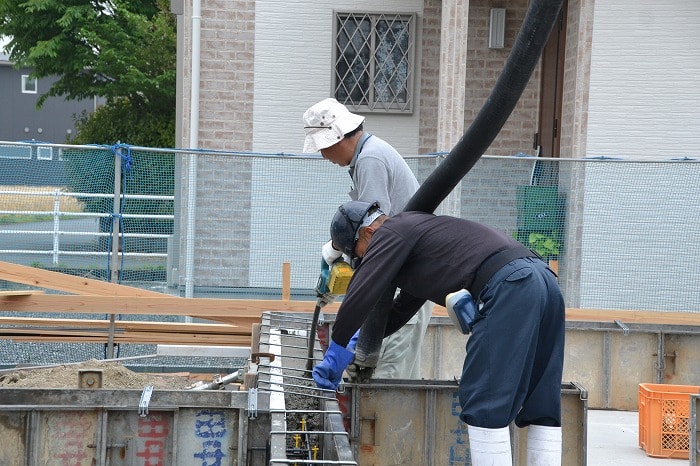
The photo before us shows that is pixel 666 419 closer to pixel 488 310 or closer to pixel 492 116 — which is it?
pixel 488 310

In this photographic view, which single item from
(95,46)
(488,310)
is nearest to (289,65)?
(488,310)

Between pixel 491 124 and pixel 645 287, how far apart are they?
26.4ft

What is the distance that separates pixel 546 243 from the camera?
11977 mm

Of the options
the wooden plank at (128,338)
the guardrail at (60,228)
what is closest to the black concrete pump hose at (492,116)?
the wooden plank at (128,338)

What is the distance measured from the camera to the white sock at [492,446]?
4.43 metres

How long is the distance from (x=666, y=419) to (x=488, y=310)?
3.95 metres

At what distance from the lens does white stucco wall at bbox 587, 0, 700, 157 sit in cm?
1356

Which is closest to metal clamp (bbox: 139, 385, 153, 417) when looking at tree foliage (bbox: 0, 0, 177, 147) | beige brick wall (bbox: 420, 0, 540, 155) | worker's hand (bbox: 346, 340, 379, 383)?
worker's hand (bbox: 346, 340, 379, 383)

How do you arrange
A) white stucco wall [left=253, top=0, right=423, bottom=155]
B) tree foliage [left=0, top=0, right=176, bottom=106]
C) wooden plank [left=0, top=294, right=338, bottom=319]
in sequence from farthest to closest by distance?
tree foliage [left=0, top=0, right=176, bottom=106] → white stucco wall [left=253, top=0, right=423, bottom=155] → wooden plank [left=0, top=294, right=338, bottom=319]

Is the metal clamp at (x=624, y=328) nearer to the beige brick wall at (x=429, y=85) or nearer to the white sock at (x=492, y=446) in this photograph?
the white sock at (x=492, y=446)

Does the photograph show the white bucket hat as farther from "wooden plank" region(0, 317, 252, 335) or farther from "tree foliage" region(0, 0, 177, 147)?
"tree foliage" region(0, 0, 177, 147)

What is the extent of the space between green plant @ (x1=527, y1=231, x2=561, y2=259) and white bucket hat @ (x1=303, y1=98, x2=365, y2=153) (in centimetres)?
652

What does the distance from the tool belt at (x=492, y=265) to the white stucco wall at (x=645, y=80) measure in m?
9.41

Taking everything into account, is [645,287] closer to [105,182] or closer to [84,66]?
[105,182]
